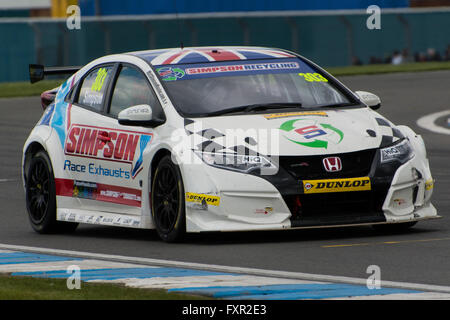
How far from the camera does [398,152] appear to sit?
1046cm

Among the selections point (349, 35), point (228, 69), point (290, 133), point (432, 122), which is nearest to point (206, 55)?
point (228, 69)

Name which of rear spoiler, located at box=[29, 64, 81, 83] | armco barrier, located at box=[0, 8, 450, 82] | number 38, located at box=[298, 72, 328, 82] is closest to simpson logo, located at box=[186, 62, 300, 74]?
number 38, located at box=[298, 72, 328, 82]

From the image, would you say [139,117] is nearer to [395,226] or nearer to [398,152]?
[398,152]

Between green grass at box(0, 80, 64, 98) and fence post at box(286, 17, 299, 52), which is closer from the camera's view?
green grass at box(0, 80, 64, 98)

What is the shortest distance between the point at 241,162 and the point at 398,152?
51.5 inches

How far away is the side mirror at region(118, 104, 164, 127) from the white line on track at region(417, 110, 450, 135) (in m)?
11.9

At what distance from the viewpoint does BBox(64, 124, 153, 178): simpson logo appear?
10.8 m

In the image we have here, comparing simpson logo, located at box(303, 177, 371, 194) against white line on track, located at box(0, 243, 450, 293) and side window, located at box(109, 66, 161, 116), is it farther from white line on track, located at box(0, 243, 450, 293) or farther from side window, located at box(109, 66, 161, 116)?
side window, located at box(109, 66, 161, 116)

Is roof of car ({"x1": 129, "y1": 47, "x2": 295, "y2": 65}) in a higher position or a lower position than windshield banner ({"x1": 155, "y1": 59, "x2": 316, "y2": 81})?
higher

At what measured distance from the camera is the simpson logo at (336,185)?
1006 cm

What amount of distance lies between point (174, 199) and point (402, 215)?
1785mm

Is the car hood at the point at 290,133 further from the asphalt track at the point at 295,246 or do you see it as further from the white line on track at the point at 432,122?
the white line on track at the point at 432,122

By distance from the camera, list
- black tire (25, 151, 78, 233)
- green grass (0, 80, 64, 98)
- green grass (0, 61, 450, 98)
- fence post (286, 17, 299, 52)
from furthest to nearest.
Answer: fence post (286, 17, 299, 52), green grass (0, 61, 450, 98), green grass (0, 80, 64, 98), black tire (25, 151, 78, 233)

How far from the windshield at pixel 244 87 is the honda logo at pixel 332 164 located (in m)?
1.01
